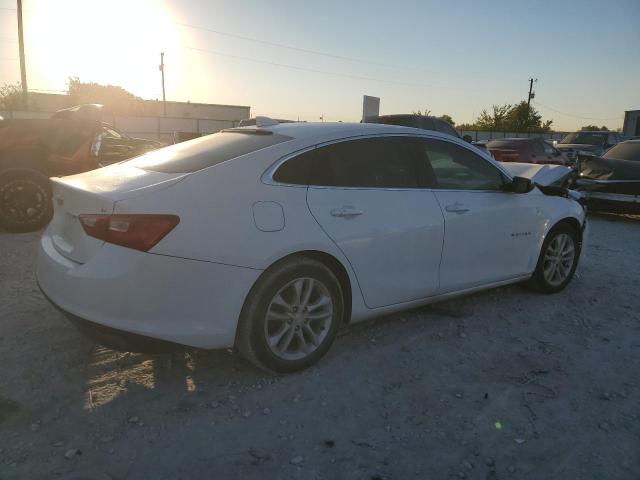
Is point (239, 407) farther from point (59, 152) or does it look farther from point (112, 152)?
point (112, 152)

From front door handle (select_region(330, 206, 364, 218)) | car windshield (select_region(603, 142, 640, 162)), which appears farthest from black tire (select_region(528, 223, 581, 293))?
car windshield (select_region(603, 142, 640, 162))

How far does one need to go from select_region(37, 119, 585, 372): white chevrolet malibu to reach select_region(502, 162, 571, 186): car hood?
319 centimetres

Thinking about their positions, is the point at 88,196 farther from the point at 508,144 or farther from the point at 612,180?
the point at 508,144

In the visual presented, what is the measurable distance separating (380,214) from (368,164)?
0.37m

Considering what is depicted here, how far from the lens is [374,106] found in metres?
17.4

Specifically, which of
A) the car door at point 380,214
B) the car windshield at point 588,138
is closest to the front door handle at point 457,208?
the car door at point 380,214

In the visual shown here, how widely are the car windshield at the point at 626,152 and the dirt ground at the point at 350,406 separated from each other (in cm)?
692

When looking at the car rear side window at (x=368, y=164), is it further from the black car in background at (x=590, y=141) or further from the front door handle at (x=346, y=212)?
the black car in background at (x=590, y=141)

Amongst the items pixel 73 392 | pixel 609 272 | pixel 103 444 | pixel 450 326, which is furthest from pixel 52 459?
pixel 609 272

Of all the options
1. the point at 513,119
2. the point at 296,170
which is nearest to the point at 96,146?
the point at 296,170

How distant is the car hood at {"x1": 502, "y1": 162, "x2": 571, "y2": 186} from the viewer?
7.11 metres

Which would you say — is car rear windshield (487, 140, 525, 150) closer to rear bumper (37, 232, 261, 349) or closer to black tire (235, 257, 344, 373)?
black tire (235, 257, 344, 373)

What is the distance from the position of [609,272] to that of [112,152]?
358 inches

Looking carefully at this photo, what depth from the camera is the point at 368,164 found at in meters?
3.46
